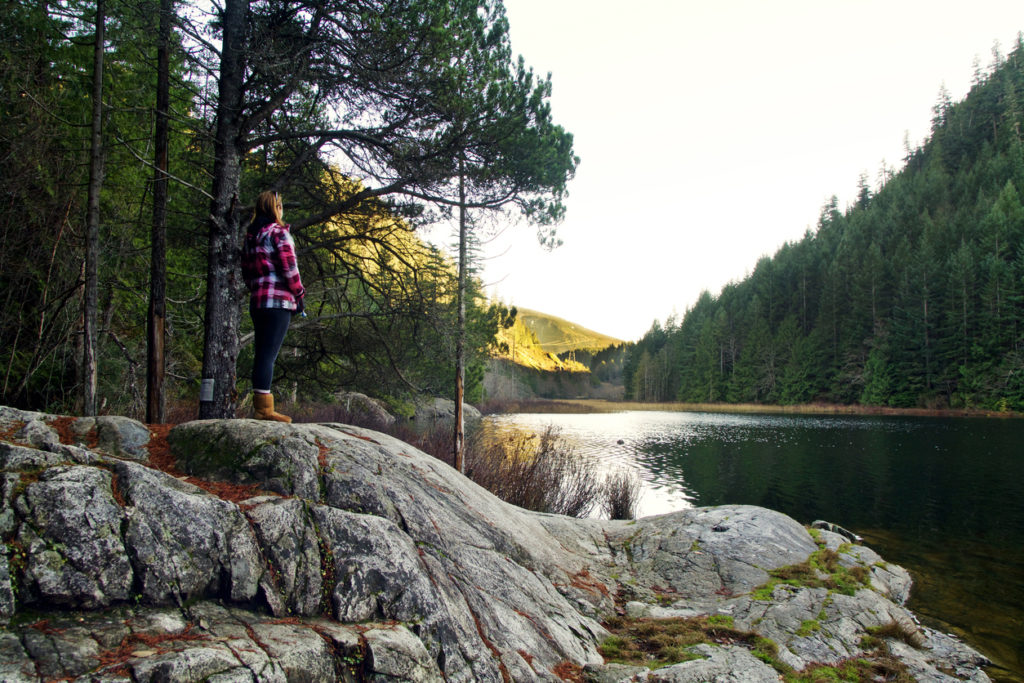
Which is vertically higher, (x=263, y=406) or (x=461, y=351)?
(x=461, y=351)

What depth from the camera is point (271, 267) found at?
4.37 m

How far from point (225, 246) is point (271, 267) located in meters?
2.75

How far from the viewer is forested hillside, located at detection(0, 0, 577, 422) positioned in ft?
21.8

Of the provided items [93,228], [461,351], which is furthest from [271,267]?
[461,351]

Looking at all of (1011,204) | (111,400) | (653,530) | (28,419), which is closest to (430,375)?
(111,400)

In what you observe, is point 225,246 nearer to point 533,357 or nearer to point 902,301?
point 902,301

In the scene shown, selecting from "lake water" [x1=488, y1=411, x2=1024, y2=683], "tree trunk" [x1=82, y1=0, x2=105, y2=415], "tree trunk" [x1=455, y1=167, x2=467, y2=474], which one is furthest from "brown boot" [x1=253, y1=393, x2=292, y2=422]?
"lake water" [x1=488, y1=411, x2=1024, y2=683]

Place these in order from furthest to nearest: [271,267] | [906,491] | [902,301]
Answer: [902,301] < [906,491] < [271,267]

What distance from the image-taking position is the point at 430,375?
15727 millimetres

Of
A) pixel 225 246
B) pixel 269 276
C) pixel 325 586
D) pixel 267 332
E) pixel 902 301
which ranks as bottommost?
pixel 325 586

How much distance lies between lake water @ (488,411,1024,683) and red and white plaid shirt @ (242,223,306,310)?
27.9ft

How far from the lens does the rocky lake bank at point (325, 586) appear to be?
7.82 feet

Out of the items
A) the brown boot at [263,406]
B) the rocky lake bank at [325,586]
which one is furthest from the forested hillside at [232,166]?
the rocky lake bank at [325,586]

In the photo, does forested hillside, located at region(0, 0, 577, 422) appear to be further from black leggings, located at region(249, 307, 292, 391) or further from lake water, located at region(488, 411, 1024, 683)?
lake water, located at region(488, 411, 1024, 683)
